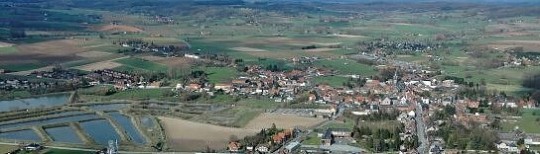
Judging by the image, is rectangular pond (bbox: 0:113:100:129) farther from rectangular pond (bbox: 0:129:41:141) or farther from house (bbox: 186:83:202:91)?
house (bbox: 186:83:202:91)

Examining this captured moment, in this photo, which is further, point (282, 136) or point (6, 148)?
point (282, 136)

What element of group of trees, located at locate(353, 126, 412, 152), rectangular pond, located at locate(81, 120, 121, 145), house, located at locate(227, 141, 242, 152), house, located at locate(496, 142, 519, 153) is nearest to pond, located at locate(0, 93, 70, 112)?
rectangular pond, located at locate(81, 120, 121, 145)

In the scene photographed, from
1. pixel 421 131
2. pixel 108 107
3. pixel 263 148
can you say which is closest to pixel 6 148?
pixel 263 148

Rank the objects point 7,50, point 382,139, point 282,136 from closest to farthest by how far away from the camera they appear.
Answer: point 382,139
point 282,136
point 7,50

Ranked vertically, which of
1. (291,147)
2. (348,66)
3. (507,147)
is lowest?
(348,66)

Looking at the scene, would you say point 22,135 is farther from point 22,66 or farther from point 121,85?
point 22,66

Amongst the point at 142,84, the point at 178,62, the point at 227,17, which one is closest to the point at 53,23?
the point at 227,17

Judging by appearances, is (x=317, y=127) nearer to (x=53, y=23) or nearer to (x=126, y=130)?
(x=126, y=130)
